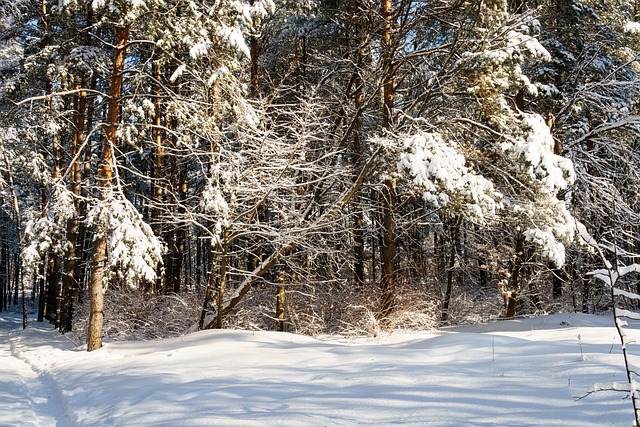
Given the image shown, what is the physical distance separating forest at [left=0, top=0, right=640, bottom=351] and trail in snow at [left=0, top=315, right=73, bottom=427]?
147 cm

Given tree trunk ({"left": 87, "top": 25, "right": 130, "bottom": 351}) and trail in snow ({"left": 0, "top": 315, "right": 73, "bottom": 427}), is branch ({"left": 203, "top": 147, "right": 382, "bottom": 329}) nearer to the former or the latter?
tree trunk ({"left": 87, "top": 25, "right": 130, "bottom": 351})

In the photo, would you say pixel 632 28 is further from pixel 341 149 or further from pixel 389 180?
pixel 341 149

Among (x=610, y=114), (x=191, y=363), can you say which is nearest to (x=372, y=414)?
(x=191, y=363)

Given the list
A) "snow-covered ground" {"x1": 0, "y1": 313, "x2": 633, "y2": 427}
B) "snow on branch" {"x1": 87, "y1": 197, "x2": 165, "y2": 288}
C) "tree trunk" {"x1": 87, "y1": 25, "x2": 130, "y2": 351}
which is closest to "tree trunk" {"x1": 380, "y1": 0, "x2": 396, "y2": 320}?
"snow-covered ground" {"x1": 0, "y1": 313, "x2": 633, "y2": 427}

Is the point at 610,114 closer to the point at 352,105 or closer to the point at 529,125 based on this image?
the point at 529,125

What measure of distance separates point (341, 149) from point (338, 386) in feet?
24.0

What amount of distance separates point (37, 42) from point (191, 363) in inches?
469

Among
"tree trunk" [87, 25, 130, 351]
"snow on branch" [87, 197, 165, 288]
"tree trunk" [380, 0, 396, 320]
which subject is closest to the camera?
"snow on branch" [87, 197, 165, 288]

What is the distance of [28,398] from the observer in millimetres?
6309

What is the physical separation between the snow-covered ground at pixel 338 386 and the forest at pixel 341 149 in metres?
2.32

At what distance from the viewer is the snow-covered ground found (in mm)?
3682

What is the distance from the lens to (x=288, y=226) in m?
10.5

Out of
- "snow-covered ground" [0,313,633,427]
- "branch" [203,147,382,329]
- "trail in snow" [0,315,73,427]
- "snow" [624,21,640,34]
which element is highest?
"snow" [624,21,640,34]

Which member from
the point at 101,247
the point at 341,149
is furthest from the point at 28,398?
the point at 341,149
